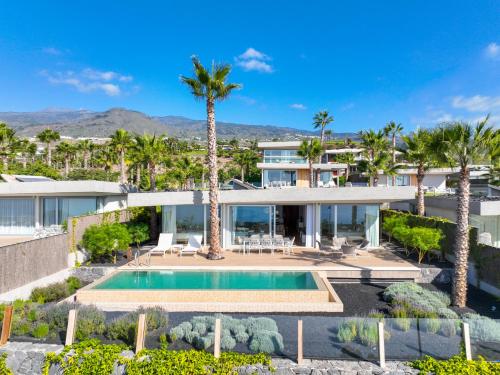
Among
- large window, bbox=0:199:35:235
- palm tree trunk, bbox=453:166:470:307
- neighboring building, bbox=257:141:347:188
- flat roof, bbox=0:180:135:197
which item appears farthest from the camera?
neighboring building, bbox=257:141:347:188

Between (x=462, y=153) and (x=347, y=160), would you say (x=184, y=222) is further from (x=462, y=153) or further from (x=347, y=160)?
(x=347, y=160)

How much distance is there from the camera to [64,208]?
20375mm

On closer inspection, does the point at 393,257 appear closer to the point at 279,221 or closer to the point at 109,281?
the point at 279,221

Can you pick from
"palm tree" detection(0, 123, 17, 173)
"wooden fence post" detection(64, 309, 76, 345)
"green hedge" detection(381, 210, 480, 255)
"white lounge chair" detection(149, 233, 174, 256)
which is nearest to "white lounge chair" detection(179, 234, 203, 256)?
"white lounge chair" detection(149, 233, 174, 256)

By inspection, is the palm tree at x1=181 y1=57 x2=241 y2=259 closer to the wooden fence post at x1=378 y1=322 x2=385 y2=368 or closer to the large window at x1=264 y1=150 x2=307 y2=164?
the wooden fence post at x1=378 y1=322 x2=385 y2=368

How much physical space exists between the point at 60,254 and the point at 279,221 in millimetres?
10814

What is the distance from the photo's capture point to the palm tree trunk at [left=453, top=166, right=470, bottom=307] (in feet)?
36.2

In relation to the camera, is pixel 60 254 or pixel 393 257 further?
pixel 393 257

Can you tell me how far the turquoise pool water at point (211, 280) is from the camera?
12.1 meters

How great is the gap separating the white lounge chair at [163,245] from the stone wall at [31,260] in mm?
3862

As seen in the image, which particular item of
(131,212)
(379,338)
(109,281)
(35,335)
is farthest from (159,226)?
(379,338)

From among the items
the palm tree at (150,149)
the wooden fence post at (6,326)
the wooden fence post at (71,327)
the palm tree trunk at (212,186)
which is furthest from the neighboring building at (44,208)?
the wooden fence post at (71,327)

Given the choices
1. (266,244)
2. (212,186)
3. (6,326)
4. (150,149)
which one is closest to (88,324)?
(6,326)

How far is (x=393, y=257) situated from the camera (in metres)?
16.1
